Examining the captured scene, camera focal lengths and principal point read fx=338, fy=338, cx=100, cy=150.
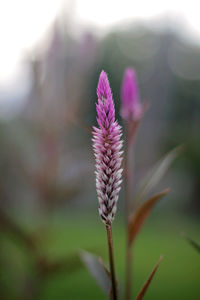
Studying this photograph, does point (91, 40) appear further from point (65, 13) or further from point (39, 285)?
point (39, 285)

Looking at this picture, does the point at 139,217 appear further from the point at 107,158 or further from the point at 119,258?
the point at 119,258

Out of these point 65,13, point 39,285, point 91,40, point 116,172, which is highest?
point 65,13

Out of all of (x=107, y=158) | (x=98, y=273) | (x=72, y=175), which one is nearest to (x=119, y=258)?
(x=72, y=175)

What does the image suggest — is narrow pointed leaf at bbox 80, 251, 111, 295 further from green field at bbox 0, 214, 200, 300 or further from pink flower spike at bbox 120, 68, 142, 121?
green field at bbox 0, 214, 200, 300

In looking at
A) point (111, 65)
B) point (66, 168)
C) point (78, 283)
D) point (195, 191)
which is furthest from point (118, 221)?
point (111, 65)

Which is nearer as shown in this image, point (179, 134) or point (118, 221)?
point (118, 221)

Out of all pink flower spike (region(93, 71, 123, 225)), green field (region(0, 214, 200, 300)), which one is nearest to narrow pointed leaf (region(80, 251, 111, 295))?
pink flower spike (region(93, 71, 123, 225))
